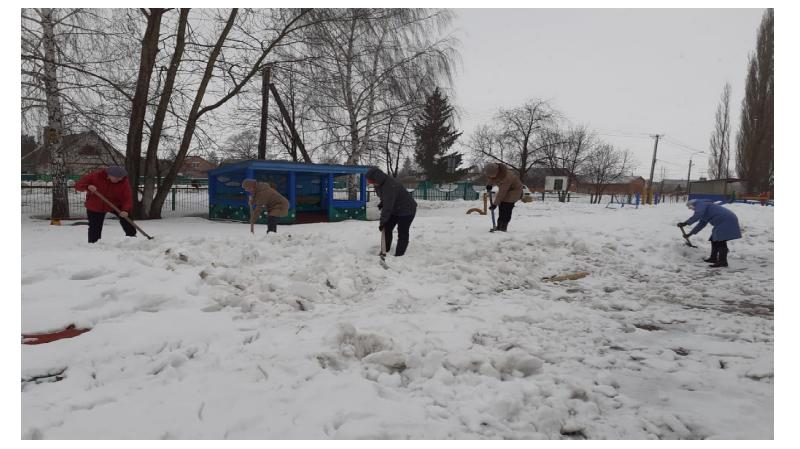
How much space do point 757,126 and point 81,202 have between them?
115 ft

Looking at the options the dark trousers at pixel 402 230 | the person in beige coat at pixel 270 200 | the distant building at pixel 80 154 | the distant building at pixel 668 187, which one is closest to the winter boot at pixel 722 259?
the dark trousers at pixel 402 230

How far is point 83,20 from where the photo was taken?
399 inches

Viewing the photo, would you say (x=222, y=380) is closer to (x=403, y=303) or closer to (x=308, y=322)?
(x=308, y=322)

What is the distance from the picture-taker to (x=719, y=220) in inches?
261

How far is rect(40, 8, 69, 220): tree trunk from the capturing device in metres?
9.33

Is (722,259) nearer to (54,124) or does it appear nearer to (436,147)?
(54,124)

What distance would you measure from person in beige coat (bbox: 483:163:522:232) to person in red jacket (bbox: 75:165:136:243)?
6205 mm

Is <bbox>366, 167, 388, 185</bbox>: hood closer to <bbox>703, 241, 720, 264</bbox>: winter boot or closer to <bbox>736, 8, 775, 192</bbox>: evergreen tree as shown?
<bbox>703, 241, 720, 264</bbox>: winter boot

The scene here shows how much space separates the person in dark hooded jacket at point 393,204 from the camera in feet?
20.2

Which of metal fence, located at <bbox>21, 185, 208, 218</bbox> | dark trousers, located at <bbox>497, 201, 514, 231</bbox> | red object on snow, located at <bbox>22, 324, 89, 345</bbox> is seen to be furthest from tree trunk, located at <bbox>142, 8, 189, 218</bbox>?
red object on snow, located at <bbox>22, 324, 89, 345</bbox>

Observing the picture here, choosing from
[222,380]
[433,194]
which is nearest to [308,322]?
[222,380]

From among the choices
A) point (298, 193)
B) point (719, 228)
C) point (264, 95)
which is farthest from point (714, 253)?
point (264, 95)

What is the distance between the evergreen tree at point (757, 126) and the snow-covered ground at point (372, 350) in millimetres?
22239

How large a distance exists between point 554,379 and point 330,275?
2768mm
